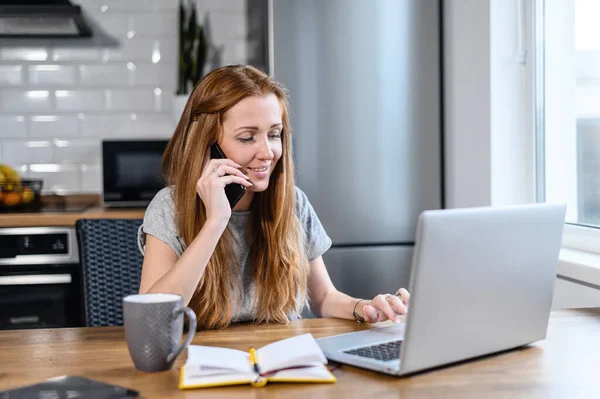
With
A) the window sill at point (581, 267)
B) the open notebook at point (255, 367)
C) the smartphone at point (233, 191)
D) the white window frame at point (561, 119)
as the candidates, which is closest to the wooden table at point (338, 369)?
the open notebook at point (255, 367)

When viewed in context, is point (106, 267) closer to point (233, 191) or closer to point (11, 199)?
point (233, 191)

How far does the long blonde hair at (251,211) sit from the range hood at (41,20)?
1.34 metres

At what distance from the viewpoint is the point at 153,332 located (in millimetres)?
1141

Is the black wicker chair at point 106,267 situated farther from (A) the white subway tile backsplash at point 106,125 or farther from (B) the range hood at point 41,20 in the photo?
(A) the white subway tile backsplash at point 106,125

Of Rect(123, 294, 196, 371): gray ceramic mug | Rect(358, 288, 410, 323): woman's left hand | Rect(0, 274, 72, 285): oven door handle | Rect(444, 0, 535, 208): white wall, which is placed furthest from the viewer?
Rect(0, 274, 72, 285): oven door handle

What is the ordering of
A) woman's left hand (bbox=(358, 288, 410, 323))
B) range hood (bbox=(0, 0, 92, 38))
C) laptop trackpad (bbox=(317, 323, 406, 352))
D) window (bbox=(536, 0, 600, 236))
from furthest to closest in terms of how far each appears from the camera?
range hood (bbox=(0, 0, 92, 38)), window (bbox=(536, 0, 600, 236)), woman's left hand (bbox=(358, 288, 410, 323)), laptop trackpad (bbox=(317, 323, 406, 352))

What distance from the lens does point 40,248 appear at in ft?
9.16

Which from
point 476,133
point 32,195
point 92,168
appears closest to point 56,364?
point 476,133

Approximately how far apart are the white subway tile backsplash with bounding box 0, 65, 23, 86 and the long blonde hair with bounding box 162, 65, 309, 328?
183 centimetres

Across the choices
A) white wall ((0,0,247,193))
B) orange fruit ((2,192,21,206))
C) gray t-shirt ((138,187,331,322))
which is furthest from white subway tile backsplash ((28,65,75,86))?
gray t-shirt ((138,187,331,322))

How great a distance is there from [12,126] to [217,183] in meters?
2.06

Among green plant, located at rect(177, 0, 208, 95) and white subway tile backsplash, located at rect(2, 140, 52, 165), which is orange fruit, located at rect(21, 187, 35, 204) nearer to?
white subway tile backsplash, located at rect(2, 140, 52, 165)

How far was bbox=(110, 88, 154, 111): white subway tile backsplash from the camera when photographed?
344 cm

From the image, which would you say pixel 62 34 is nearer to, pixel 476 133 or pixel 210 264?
pixel 476 133
